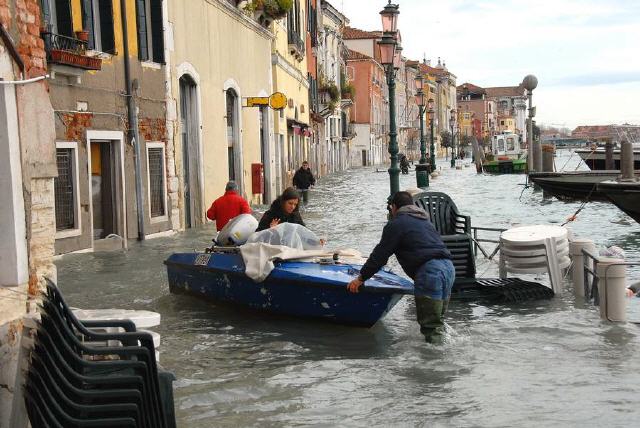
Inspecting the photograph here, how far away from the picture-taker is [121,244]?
15125 mm

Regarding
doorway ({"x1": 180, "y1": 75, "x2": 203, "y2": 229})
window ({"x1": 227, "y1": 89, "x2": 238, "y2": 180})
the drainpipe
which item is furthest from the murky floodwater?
window ({"x1": 227, "y1": 89, "x2": 238, "y2": 180})

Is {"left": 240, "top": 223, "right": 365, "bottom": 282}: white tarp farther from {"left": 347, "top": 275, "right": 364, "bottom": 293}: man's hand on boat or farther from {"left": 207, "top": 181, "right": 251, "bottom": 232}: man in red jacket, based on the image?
{"left": 207, "top": 181, "right": 251, "bottom": 232}: man in red jacket

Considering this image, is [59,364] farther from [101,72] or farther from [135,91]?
[135,91]

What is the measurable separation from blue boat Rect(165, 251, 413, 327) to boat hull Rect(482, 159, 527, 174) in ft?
161

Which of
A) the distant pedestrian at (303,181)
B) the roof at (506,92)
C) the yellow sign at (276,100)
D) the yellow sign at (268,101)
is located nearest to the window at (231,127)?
the yellow sign at (268,101)

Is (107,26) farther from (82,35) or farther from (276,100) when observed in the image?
(276,100)

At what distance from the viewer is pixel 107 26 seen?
584 inches

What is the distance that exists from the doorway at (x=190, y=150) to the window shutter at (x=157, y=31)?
1.79m

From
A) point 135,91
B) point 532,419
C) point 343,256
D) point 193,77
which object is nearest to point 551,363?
point 532,419

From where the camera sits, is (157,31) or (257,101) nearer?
(157,31)

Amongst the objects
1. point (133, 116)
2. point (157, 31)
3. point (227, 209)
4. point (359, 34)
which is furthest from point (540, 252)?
point (359, 34)

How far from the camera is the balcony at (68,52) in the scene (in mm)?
12336

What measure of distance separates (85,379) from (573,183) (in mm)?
19809

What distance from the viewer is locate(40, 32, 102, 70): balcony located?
40.5 ft
